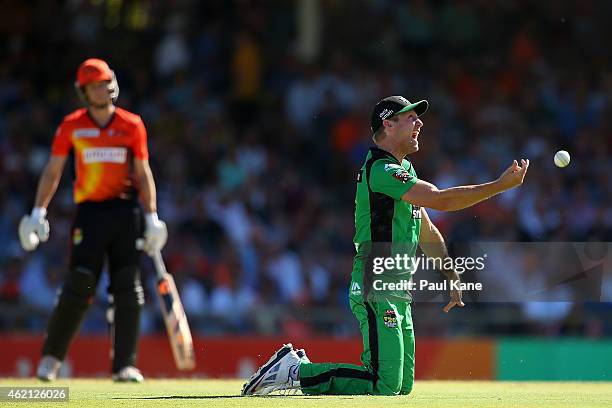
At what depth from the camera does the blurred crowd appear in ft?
53.7

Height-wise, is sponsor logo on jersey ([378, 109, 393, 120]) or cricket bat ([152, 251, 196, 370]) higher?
sponsor logo on jersey ([378, 109, 393, 120])

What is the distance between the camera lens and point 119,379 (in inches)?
405

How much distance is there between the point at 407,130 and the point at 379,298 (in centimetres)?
111

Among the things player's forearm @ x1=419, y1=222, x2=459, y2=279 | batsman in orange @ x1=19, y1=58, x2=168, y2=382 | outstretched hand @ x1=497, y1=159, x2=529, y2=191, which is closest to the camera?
outstretched hand @ x1=497, y1=159, x2=529, y2=191

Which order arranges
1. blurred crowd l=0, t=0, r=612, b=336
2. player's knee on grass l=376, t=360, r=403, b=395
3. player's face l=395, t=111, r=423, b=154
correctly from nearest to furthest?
player's knee on grass l=376, t=360, r=403, b=395 → player's face l=395, t=111, r=423, b=154 → blurred crowd l=0, t=0, r=612, b=336

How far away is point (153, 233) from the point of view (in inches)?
411

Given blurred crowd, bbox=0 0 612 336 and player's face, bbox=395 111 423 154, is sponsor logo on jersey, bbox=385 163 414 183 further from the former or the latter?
blurred crowd, bbox=0 0 612 336

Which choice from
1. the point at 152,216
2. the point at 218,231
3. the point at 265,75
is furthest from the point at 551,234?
the point at 152,216

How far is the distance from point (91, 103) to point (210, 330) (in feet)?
19.7

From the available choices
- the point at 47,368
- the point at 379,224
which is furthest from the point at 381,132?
the point at 47,368

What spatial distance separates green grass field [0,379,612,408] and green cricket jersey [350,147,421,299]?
30.2 inches

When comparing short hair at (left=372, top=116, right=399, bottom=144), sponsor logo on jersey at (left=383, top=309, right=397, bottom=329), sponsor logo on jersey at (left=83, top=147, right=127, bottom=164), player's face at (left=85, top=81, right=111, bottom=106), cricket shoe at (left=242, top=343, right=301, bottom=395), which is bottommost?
cricket shoe at (left=242, top=343, right=301, bottom=395)

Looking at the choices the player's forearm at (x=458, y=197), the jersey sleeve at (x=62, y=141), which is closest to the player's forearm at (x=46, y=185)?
the jersey sleeve at (x=62, y=141)

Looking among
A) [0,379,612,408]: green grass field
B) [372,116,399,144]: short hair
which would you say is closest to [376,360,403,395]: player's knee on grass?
[0,379,612,408]: green grass field
